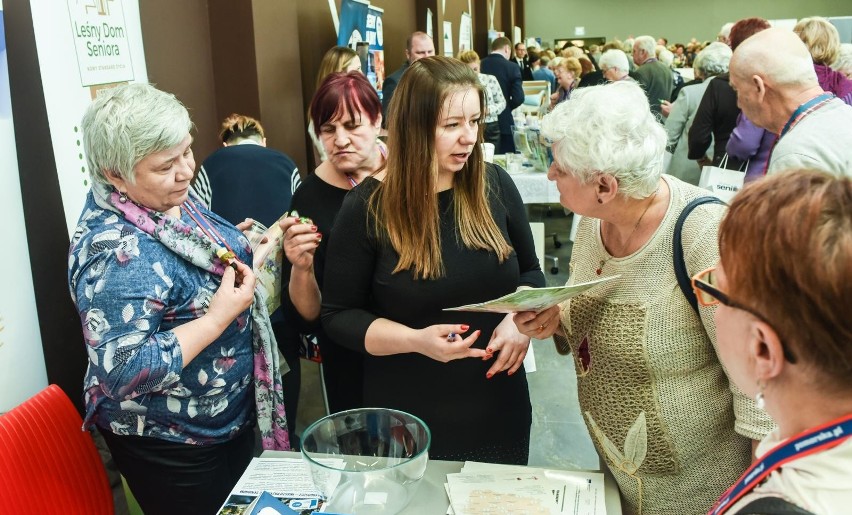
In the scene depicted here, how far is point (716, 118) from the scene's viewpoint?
4.46 m

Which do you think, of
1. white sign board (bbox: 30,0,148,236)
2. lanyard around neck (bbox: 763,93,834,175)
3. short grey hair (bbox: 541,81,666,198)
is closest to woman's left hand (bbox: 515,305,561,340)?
short grey hair (bbox: 541,81,666,198)

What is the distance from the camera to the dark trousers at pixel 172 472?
1.65 meters

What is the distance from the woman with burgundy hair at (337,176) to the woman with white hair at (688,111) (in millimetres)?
3396

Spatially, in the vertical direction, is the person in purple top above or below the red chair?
above

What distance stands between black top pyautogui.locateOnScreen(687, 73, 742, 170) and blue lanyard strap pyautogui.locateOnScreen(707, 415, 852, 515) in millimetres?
4076

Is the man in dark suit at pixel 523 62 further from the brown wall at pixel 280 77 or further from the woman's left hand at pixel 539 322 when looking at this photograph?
the woman's left hand at pixel 539 322

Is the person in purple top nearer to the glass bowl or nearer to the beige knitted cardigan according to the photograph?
the beige knitted cardigan

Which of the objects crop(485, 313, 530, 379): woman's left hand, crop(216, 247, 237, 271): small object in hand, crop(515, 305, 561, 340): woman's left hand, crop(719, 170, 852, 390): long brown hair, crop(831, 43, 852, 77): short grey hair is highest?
crop(831, 43, 852, 77): short grey hair

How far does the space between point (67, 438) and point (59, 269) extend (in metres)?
0.86

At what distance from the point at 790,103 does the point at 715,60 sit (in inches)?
115

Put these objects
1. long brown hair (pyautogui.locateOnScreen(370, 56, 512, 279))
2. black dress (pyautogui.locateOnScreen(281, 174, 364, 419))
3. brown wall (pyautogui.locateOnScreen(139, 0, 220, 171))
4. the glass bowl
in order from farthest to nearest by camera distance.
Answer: brown wall (pyautogui.locateOnScreen(139, 0, 220, 171)) → black dress (pyautogui.locateOnScreen(281, 174, 364, 419)) → long brown hair (pyautogui.locateOnScreen(370, 56, 512, 279)) → the glass bowl

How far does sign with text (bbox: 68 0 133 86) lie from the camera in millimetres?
2383

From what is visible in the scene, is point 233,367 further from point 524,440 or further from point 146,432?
point 524,440

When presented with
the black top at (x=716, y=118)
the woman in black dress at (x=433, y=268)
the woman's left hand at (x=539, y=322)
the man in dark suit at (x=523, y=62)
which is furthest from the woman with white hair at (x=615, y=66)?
the man in dark suit at (x=523, y=62)
